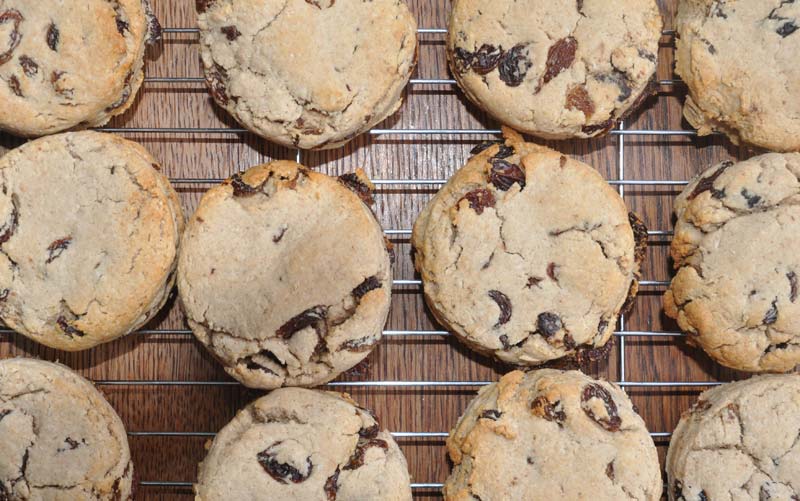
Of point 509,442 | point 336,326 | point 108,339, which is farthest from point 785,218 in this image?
point 108,339

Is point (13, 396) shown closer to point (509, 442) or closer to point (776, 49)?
point (509, 442)

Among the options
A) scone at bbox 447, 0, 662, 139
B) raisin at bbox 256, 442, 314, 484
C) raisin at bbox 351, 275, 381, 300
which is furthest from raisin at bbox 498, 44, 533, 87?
raisin at bbox 256, 442, 314, 484

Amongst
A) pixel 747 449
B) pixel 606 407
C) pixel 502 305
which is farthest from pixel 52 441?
pixel 747 449

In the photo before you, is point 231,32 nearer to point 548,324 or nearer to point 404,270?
point 404,270

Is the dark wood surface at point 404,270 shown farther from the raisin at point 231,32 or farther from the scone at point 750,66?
the raisin at point 231,32

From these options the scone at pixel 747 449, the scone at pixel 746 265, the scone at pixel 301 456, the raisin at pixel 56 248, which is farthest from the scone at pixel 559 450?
the raisin at pixel 56 248

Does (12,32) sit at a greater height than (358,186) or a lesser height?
greater
